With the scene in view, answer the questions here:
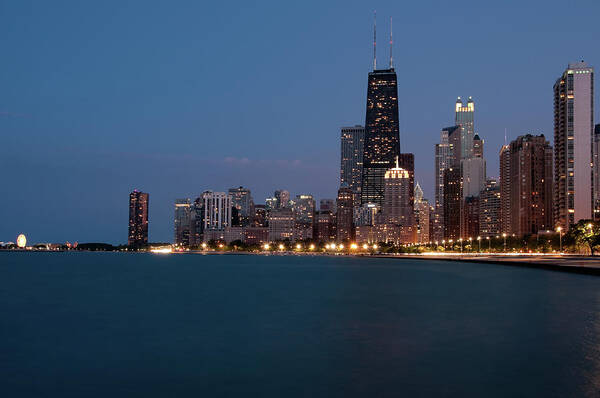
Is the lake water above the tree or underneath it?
underneath

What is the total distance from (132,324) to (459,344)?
23981mm

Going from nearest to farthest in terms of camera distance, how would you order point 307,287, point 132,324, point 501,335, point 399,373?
point 399,373
point 501,335
point 132,324
point 307,287

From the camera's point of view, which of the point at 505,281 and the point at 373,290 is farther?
the point at 505,281

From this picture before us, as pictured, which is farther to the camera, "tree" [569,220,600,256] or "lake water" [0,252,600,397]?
"tree" [569,220,600,256]

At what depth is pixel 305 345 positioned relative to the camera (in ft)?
121

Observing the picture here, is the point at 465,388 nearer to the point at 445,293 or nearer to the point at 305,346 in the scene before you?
the point at 305,346

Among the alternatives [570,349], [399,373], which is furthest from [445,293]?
[399,373]

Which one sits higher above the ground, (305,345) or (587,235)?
(587,235)

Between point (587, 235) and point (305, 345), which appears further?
point (587, 235)

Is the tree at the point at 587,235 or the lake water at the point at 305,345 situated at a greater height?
the tree at the point at 587,235

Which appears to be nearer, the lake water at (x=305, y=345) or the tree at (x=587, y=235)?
the lake water at (x=305, y=345)

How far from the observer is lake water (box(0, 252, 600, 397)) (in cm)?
2606

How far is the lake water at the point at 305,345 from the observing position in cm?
2606

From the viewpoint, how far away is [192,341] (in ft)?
125
